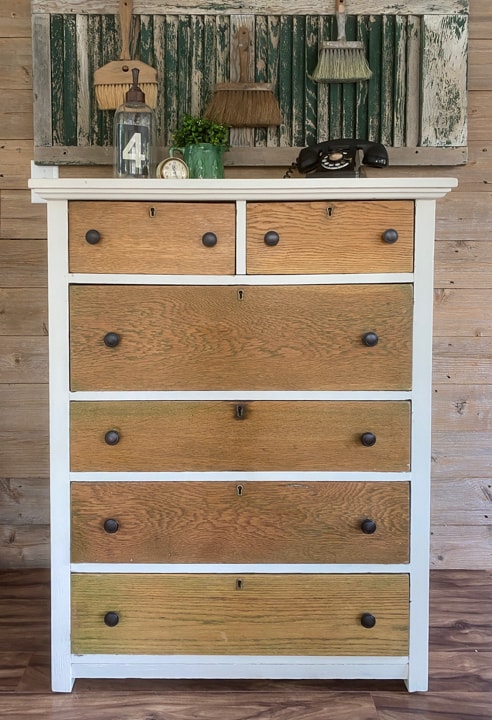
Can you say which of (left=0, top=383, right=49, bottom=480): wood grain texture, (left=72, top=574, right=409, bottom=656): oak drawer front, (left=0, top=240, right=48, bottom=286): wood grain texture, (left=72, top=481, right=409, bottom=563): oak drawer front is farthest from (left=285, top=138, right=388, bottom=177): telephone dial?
(left=0, top=383, right=49, bottom=480): wood grain texture

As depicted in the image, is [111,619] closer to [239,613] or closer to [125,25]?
[239,613]

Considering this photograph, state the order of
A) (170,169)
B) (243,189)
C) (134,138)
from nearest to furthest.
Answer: (243,189)
(170,169)
(134,138)

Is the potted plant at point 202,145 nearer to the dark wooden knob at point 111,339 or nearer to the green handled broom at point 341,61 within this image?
the green handled broom at point 341,61

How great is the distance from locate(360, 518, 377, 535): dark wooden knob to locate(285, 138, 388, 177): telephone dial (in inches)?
35.0

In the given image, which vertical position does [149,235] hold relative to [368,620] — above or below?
above

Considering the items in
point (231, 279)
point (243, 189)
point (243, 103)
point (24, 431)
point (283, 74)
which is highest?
point (283, 74)

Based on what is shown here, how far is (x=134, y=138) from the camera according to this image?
1876mm

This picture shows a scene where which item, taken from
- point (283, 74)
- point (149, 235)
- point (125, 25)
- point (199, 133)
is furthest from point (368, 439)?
point (125, 25)

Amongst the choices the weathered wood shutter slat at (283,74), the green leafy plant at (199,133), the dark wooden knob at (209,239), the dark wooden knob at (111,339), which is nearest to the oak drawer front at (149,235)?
the dark wooden knob at (209,239)

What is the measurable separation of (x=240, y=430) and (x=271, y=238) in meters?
0.46

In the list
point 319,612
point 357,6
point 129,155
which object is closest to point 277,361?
point 319,612

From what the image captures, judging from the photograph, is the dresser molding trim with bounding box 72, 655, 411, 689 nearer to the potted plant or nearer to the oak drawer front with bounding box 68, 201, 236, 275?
the oak drawer front with bounding box 68, 201, 236, 275

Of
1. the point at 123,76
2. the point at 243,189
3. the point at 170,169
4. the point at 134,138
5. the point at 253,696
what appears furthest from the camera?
the point at 123,76

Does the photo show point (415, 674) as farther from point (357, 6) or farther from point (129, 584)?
point (357, 6)
